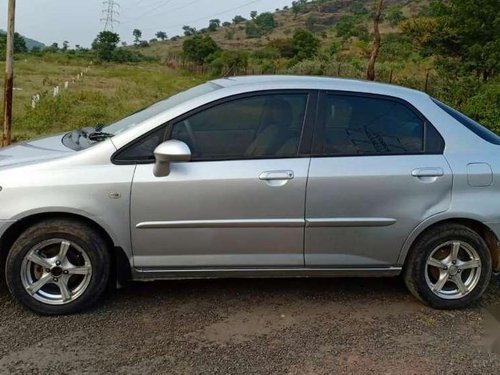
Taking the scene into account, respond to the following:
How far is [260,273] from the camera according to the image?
3.58 metres

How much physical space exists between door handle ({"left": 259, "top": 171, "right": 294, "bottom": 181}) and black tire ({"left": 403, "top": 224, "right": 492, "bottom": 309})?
3.48 ft

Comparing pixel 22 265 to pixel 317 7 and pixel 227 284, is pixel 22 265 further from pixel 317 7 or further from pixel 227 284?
pixel 317 7

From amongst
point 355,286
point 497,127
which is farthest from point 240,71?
point 355,286

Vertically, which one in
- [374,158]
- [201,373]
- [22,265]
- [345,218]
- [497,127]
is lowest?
[201,373]

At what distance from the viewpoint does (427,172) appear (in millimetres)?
3531

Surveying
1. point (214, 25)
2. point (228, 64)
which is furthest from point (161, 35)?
point (228, 64)

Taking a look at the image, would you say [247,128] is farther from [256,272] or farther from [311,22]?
[311,22]

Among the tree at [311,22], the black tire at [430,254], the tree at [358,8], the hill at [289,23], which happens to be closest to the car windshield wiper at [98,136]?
the black tire at [430,254]

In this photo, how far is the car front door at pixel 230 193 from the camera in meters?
3.36

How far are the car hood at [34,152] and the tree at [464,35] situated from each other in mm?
13712

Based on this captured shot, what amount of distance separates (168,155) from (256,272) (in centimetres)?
101

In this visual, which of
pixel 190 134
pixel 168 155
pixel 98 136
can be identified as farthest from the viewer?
pixel 98 136

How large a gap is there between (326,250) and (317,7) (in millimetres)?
112108

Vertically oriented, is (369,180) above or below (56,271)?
above
